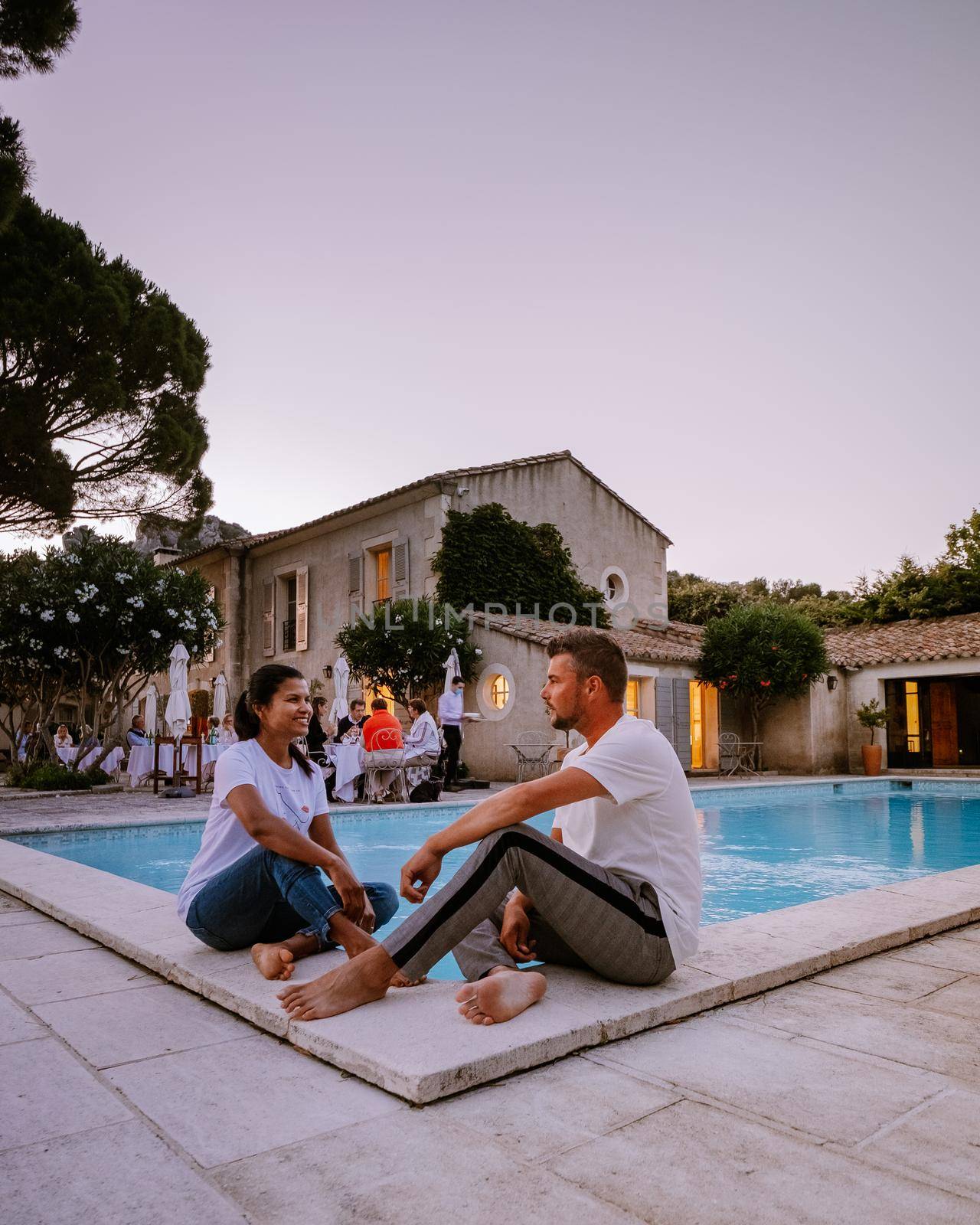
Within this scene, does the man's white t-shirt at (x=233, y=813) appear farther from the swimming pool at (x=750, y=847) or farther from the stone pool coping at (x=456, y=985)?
the swimming pool at (x=750, y=847)

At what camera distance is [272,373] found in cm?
2022

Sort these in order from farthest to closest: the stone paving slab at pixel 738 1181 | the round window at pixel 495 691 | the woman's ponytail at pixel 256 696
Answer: the round window at pixel 495 691, the woman's ponytail at pixel 256 696, the stone paving slab at pixel 738 1181

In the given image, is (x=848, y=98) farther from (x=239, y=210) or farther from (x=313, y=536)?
(x=313, y=536)

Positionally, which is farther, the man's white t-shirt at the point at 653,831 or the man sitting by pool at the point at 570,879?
the man's white t-shirt at the point at 653,831

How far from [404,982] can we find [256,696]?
44.8 inches

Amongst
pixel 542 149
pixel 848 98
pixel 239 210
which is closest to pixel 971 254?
pixel 848 98

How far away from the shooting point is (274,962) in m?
2.74

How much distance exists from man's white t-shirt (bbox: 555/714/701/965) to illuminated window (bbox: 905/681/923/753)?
19.7 meters

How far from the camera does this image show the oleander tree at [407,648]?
52.6 ft

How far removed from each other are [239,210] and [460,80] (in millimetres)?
3897

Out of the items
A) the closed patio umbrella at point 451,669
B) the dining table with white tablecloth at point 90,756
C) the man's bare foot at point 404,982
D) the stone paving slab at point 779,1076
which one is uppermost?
the closed patio umbrella at point 451,669

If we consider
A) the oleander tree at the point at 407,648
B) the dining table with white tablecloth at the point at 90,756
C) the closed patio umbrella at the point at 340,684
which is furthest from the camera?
the dining table with white tablecloth at the point at 90,756

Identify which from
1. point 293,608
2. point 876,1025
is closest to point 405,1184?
point 876,1025

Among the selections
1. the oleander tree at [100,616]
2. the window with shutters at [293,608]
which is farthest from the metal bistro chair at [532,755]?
the window with shutters at [293,608]
